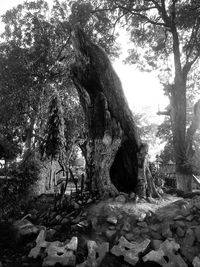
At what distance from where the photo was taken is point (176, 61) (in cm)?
1177

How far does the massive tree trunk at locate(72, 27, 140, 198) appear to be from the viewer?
7043 millimetres

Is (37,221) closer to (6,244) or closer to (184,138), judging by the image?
(6,244)

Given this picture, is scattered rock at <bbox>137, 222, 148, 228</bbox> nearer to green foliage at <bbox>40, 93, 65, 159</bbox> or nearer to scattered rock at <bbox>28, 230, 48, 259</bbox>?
scattered rock at <bbox>28, 230, 48, 259</bbox>

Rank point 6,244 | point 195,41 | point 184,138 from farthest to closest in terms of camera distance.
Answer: point 195,41 → point 184,138 → point 6,244

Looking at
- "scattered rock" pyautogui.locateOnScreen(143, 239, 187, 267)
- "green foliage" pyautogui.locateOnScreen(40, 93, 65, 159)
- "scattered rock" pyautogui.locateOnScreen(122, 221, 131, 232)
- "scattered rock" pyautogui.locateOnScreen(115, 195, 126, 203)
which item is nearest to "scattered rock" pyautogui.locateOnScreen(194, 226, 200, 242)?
"scattered rock" pyautogui.locateOnScreen(143, 239, 187, 267)

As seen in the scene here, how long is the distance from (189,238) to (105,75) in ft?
16.8

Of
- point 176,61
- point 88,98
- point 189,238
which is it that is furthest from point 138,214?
point 176,61

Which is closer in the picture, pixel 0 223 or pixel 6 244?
pixel 6 244

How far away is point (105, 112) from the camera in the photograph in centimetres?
706

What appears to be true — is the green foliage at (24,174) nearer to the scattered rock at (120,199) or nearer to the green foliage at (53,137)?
the green foliage at (53,137)

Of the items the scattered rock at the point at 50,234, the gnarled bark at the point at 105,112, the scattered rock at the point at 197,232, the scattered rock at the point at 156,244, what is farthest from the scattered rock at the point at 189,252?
the scattered rock at the point at 50,234

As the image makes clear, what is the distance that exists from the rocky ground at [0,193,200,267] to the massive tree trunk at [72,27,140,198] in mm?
1298

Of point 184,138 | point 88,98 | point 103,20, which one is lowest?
point 184,138

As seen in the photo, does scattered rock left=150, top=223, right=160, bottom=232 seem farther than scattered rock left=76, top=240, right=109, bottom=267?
Yes
